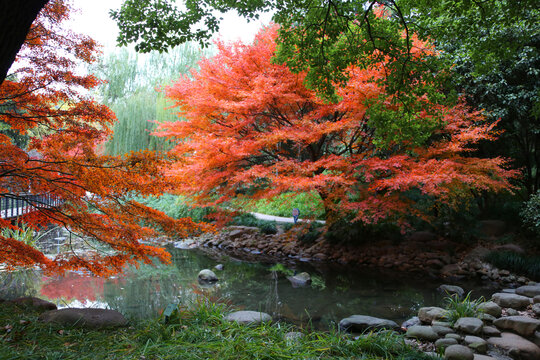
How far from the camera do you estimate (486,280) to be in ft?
20.7

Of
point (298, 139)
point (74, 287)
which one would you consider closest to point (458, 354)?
point (298, 139)

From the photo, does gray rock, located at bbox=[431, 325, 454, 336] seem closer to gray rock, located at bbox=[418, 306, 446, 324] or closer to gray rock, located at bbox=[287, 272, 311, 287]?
gray rock, located at bbox=[418, 306, 446, 324]

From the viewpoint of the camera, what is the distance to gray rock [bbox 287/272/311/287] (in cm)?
625

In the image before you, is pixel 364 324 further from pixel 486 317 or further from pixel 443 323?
pixel 486 317

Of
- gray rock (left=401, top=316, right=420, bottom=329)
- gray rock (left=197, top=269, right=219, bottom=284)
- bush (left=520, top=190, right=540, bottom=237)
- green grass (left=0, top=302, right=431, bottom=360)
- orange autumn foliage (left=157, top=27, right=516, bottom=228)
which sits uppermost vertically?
orange autumn foliage (left=157, top=27, right=516, bottom=228)

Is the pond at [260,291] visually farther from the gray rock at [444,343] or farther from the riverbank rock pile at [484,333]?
the gray rock at [444,343]

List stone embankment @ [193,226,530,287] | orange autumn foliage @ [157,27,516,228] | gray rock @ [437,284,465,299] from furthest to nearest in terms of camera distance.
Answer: stone embankment @ [193,226,530,287] → orange autumn foliage @ [157,27,516,228] → gray rock @ [437,284,465,299]

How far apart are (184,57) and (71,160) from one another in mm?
11404

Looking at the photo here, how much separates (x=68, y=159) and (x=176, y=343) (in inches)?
77.1

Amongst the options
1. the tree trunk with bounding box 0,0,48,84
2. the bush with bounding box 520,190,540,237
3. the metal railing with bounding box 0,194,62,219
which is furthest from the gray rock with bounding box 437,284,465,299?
the tree trunk with bounding box 0,0,48,84

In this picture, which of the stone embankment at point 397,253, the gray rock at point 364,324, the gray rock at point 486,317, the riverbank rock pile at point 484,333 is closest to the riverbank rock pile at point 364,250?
the stone embankment at point 397,253

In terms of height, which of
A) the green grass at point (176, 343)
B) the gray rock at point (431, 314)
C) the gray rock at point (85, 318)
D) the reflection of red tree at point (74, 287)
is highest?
the green grass at point (176, 343)

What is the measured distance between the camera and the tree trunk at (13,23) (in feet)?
4.42

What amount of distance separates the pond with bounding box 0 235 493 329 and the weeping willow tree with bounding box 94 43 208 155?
6.68m
